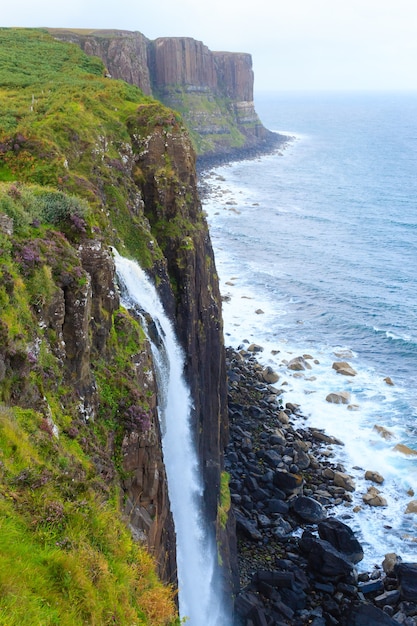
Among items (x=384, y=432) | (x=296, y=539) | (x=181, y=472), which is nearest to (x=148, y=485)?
(x=181, y=472)

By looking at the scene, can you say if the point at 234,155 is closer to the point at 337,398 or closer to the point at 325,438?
the point at 337,398

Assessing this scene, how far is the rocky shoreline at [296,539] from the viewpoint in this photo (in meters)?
28.9

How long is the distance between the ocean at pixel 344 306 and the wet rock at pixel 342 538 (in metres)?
0.90

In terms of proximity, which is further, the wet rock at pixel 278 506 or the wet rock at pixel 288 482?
the wet rock at pixel 288 482

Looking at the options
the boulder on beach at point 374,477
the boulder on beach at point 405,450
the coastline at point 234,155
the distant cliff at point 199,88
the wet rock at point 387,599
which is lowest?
the wet rock at point 387,599

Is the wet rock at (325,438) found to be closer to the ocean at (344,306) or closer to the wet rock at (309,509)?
the ocean at (344,306)

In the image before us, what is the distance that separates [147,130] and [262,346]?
97.7ft

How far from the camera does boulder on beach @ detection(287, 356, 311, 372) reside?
54000mm

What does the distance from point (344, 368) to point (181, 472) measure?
31.6 meters

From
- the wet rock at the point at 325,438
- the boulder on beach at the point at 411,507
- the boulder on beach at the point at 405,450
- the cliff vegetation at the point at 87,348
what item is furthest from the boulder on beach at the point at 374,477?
the cliff vegetation at the point at 87,348

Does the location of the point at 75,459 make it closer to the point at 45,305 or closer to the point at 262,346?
the point at 45,305

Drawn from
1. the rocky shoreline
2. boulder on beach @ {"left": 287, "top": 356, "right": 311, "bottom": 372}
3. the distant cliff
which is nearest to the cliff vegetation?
the rocky shoreline

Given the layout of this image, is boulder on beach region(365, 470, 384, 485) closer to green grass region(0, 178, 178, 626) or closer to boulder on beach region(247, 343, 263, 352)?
boulder on beach region(247, 343, 263, 352)

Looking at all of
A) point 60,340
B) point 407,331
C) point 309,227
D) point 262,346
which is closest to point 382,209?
point 309,227
